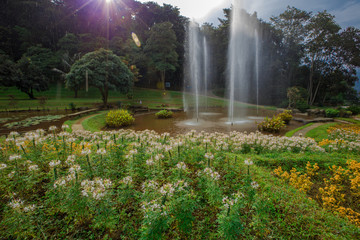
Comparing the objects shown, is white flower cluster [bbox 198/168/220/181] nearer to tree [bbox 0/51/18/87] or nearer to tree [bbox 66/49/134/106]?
tree [bbox 66/49/134/106]

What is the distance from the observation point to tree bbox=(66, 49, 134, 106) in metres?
15.4

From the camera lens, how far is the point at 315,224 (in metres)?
2.38

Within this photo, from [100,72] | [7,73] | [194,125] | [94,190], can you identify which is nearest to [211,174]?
[94,190]

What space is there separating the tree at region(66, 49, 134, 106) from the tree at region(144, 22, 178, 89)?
14.1 m

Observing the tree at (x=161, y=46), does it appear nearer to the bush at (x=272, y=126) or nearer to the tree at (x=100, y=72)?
the tree at (x=100, y=72)

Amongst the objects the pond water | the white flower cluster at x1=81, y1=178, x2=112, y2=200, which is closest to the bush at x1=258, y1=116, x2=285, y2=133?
the pond water

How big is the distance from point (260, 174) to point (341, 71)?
3307 centimetres

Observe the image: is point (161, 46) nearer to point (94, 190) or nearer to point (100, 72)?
point (100, 72)

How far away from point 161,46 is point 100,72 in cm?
1769

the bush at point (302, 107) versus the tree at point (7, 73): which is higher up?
the tree at point (7, 73)

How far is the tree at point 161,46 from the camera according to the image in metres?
29.9

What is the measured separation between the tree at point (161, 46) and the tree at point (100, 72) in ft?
46.3

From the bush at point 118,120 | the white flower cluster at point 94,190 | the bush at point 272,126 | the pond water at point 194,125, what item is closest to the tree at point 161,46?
the pond water at point 194,125

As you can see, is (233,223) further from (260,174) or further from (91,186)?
(260,174)
